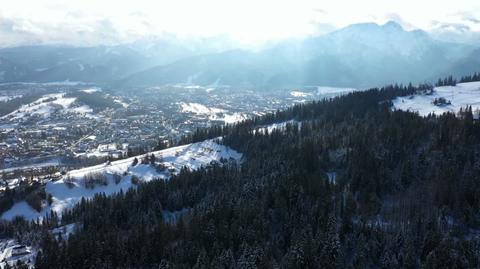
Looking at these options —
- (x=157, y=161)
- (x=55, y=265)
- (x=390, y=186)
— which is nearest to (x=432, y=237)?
(x=390, y=186)

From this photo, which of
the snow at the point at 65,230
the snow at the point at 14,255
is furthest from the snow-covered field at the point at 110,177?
the snow at the point at 14,255

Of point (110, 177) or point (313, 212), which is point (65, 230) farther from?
point (313, 212)

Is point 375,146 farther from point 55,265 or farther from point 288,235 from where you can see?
point 55,265

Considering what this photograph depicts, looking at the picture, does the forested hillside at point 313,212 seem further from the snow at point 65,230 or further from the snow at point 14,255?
the snow at point 14,255

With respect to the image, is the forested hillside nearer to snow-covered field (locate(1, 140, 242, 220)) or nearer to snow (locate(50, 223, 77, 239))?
snow (locate(50, 223, 77, 239))

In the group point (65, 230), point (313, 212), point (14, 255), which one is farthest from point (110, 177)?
point (313, 212)

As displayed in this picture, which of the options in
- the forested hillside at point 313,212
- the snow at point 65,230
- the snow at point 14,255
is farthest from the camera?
the snow at point 65,230

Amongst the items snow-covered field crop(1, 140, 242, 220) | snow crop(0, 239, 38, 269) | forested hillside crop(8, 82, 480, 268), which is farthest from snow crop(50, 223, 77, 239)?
snow-covered field crop(1, 140, 242, 220)
